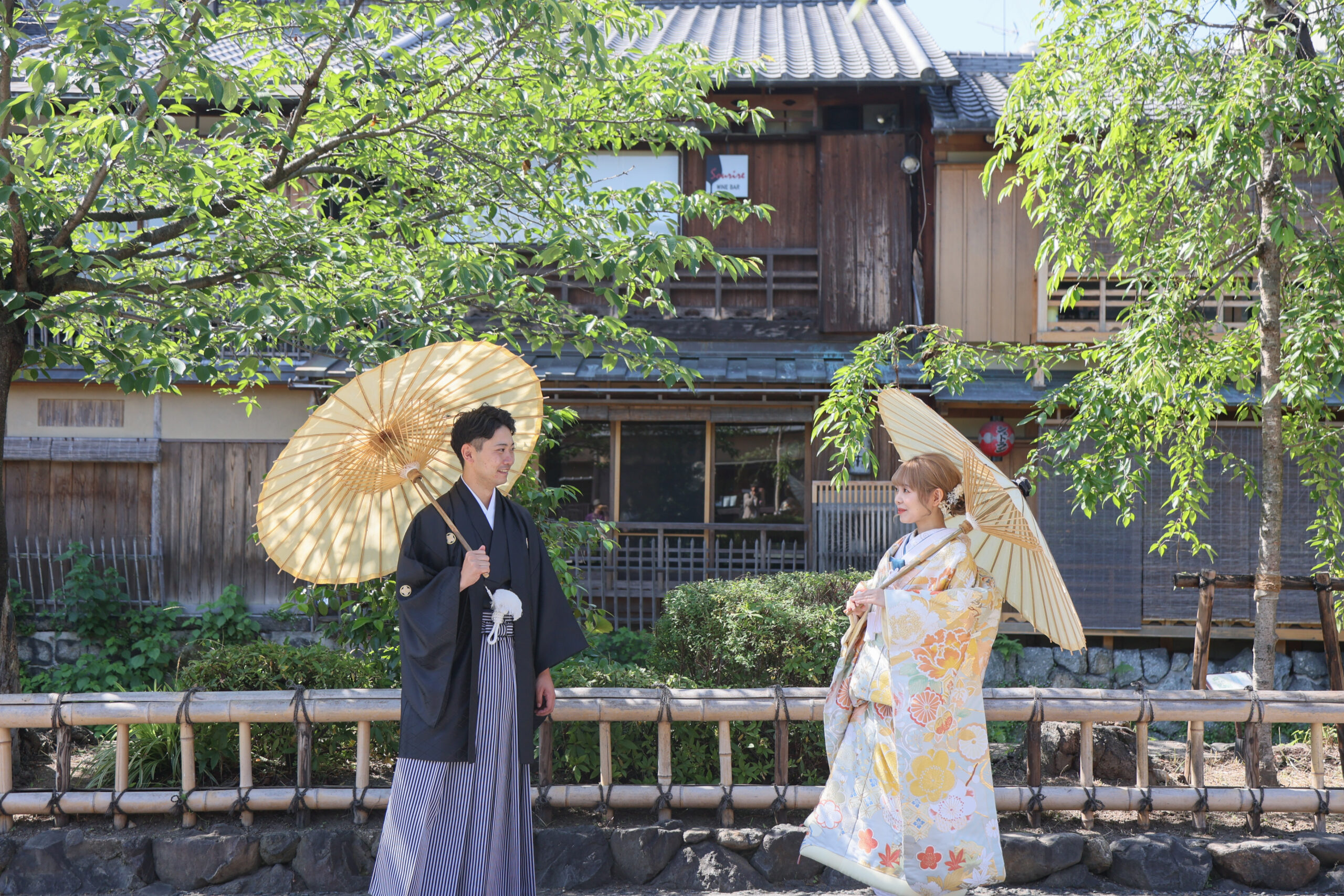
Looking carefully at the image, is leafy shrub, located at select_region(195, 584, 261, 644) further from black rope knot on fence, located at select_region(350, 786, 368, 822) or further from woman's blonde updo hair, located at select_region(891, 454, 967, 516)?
woman's blonde updo hair, located at select_region(891, 454, 967, 516)

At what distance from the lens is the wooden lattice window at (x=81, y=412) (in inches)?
405

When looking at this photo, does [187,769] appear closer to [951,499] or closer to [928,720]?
[928,720]

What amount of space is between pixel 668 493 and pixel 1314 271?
262 inches

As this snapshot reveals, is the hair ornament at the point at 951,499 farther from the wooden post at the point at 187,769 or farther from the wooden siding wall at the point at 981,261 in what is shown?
the wooden siding wall at the point at 981,261

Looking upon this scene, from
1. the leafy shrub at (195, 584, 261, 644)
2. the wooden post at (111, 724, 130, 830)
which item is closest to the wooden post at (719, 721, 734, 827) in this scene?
the wooden post at (111, 724, 130, 830)

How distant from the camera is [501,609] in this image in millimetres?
3398

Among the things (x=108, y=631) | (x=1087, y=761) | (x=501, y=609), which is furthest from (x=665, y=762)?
(x=108, y=631)

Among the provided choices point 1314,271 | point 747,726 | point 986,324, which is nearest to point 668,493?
point 986,324

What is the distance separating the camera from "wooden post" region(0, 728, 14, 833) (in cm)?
433

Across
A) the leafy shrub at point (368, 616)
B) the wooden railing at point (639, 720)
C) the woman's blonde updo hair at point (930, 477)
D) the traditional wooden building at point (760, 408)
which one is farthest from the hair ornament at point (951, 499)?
the traditional wooden building at point (760, 408)

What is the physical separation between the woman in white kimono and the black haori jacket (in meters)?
1.26

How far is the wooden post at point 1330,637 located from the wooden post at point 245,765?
5.52 meters

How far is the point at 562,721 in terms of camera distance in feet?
15.1

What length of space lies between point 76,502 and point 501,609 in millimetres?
8927
